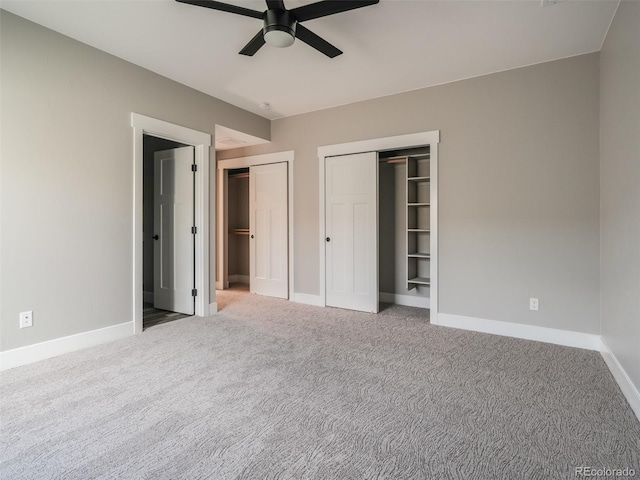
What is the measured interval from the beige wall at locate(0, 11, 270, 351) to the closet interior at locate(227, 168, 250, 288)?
9.76 ft

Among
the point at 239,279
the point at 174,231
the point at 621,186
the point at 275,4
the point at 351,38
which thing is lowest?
the point at 239,279

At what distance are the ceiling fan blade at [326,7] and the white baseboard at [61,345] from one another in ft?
10.2

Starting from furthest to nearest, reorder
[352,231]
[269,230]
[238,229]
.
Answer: [238,229] < [269,230] < [352,231]

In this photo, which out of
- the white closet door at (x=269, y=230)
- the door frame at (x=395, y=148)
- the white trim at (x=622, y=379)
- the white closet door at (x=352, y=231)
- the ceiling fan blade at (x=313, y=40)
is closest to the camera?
the white trim at (x=622, y=379)

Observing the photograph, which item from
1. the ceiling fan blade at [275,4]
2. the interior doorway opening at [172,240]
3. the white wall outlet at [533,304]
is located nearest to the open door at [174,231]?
the interior doorway opening at [172,240]

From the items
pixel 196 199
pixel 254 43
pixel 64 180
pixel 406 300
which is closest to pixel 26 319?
pixel 64 180

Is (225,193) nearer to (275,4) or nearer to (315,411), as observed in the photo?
(275,4)

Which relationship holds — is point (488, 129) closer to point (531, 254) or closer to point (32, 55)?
point (531, 254)

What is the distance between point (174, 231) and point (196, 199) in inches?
21.4

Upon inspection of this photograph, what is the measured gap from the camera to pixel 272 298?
5.14m

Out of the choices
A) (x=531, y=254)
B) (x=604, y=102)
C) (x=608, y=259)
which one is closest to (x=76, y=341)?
(x=531, y=254)

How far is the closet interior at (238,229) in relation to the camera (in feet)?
21.1

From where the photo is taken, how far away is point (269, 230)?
5242mm

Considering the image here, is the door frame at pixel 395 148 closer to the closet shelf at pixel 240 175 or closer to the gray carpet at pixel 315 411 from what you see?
the gray carpet at pixel 315 411
